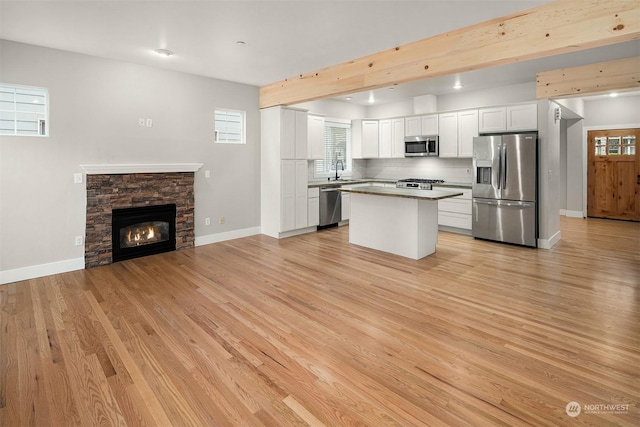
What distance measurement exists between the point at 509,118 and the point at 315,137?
3600mm

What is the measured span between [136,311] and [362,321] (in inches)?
84.6

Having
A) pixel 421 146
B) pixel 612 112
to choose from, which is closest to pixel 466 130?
pixel 421 146

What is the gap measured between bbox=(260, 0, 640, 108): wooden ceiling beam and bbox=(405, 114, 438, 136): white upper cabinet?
2905 millimetres

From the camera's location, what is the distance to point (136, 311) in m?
3.27

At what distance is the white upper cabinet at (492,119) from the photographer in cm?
600

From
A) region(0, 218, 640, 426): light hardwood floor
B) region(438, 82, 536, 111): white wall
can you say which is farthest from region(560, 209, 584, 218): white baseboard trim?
region(0, 218, 640, 426): light hardwood floor

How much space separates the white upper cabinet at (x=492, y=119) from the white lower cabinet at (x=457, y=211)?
3.79ft

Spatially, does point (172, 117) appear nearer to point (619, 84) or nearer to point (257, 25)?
point (257, 25)

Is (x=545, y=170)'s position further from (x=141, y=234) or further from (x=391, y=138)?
(x=141, y=234)

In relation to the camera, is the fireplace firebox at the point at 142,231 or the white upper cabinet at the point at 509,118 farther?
the white upper cabinet at the point at 509,118

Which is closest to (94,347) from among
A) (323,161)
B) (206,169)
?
(206,169)

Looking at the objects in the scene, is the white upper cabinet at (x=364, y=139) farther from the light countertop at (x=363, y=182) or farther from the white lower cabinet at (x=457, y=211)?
the white lower cabinet at (x=457, y=211)

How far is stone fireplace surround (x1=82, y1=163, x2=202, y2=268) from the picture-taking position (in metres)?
4.66

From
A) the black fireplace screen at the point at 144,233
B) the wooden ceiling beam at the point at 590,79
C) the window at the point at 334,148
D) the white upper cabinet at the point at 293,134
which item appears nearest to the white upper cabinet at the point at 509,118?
the wooden ceiling beam at the point at 590,79
